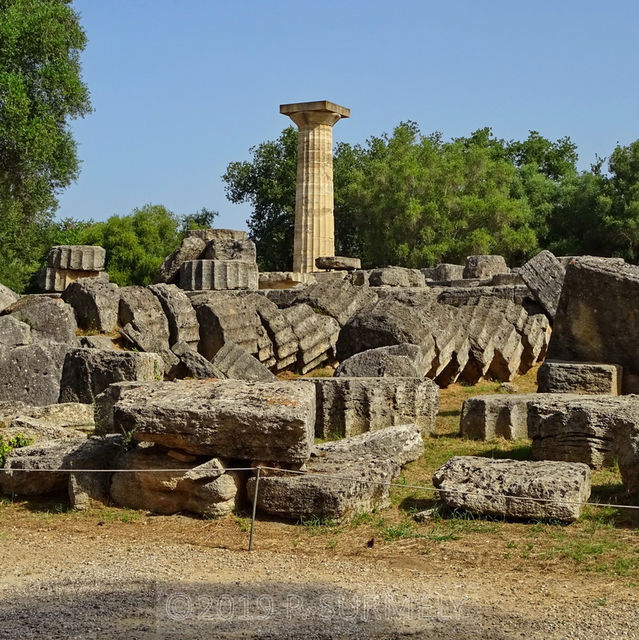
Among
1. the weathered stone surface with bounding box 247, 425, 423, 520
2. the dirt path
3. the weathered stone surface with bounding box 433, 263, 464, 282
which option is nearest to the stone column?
the weathered stone surface with bounding box 433, 263, 464, 282

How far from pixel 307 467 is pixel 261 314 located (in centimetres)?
897

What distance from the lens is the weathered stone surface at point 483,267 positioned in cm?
2828

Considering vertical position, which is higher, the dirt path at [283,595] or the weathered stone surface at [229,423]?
the weathered stone surface at [229,423]

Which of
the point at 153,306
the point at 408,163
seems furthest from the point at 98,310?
the point at 408,163

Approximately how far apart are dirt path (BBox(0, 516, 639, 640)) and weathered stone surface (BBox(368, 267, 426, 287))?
16698 mm

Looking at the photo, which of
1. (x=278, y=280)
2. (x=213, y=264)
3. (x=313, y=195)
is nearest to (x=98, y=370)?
(x=213, y=264)

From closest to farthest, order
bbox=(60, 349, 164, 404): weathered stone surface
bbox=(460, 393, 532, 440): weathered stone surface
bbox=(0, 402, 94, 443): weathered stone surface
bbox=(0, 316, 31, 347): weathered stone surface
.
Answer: bbox=(0, 402, 94, 443): weathered stone surface
bbox=(460, 393, 532, 440): weathered stone surface
bbox=(60, 349, 164, 404): weathered stone surface
bbox=(0, 316, 31, 347): weathered stone surface

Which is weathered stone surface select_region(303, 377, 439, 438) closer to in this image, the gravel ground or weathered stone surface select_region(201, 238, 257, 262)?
the gravel ground

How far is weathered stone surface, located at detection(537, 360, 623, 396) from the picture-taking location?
1150 cm

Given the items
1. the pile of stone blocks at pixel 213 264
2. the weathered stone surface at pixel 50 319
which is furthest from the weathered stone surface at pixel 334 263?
the weathered stone surface at pixel 50 319

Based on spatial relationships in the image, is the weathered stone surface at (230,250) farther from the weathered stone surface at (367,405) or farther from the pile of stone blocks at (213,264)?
the weathered stone surface at (367,405)

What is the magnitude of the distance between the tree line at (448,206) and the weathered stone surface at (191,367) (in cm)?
2706

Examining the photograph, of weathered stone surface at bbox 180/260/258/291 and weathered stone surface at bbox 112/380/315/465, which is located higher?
weathered stone surface at bbox 180/260/258/291

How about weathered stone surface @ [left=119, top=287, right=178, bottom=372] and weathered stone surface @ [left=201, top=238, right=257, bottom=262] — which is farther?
weathered stone surface @ [left=201, top=238, right=257, bottom=262]
